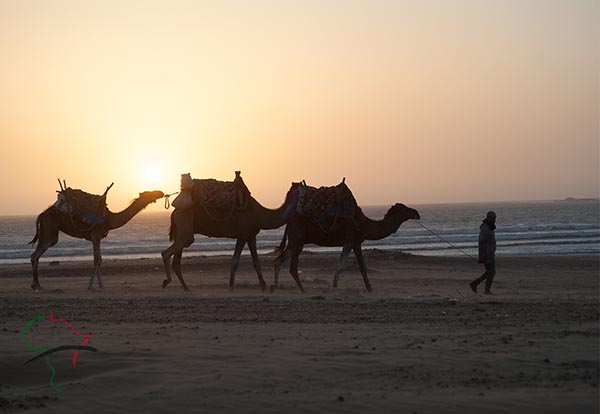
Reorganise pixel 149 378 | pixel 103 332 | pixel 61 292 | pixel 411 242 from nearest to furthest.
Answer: pixel 149 378 < pixel 103 332 < pixel 61 292 < pixel 411 242

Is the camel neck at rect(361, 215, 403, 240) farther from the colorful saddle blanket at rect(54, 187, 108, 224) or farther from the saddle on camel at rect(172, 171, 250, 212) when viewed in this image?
the colorful saddle blanket at rect(54, 187, 108, 224)

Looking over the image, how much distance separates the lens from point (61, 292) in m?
18.8

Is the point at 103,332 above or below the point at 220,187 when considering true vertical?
below

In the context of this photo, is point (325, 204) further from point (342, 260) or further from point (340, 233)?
point (342, 260)

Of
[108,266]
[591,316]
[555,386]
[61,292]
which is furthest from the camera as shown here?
[108,266]

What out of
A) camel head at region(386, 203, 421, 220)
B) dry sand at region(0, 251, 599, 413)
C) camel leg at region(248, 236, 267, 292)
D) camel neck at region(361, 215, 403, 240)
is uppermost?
camel head at region(386, 203, 421, 220)

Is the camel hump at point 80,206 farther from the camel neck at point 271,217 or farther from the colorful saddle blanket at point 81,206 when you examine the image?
the camel neck at point 271,217

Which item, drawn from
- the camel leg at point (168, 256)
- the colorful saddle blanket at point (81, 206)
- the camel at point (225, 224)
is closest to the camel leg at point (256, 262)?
the camel at point (225, 224)

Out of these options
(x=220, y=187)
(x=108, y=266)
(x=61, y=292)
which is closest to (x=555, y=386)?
(x=220, y=187)

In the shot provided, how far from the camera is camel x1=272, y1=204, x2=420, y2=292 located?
1852 cm

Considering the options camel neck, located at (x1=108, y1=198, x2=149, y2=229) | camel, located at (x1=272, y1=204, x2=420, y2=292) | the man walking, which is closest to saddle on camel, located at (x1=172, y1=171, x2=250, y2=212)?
camel, located at (x1=272, y1=204, x2=420, y2=292)

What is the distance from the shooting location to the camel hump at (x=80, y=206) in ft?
63.8

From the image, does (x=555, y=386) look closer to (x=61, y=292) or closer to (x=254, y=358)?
(x=254, y=358)

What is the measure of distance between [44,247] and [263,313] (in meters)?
8.95
